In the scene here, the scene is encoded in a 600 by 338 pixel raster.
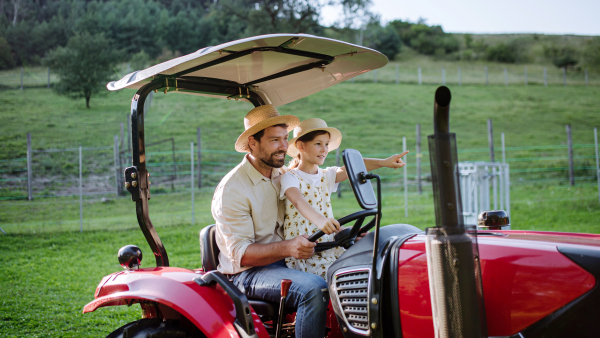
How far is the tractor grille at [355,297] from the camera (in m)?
1.83

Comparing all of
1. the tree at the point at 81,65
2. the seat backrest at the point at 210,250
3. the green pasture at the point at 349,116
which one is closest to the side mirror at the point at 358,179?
the seat backrest at the point at 210,250

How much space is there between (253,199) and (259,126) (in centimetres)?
40

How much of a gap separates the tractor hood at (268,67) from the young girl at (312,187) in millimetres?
291

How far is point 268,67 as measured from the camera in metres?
2.53

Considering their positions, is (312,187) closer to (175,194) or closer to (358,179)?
(358,179)

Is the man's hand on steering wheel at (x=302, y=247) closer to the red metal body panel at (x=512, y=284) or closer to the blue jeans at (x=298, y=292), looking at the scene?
the blue jeans at (x=298, y=292)

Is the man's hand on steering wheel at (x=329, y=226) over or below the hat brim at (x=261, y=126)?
below

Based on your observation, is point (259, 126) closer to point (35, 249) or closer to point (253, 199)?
point (253, 199)

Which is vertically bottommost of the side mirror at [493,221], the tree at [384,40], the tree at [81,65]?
the side mirror at [493,221]

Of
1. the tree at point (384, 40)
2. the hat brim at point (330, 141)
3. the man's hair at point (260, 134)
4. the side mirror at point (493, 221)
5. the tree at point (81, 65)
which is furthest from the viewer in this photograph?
the tree at point (384, 40)

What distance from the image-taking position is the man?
207 cm

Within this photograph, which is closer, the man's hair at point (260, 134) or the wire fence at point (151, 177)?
the man's hair at point (260, 134)

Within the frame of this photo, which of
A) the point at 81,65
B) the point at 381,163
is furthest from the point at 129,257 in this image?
the point at 81,65

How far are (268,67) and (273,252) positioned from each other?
982 mm
